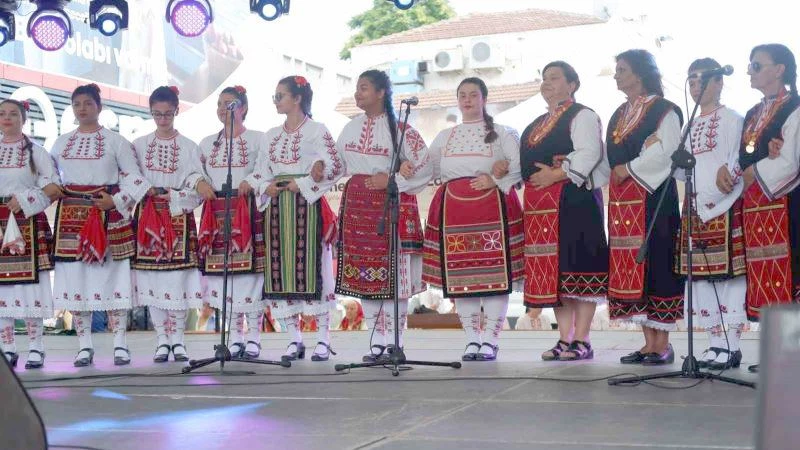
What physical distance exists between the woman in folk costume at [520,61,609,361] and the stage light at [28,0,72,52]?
12.4ft

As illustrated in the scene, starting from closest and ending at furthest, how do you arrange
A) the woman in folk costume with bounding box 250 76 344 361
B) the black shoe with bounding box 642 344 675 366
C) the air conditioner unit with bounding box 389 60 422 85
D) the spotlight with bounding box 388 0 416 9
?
the black shoe with bounding box 642 344 675 366 → the woman in folk costume with bounding box 250 76 344 361 → the spotlight with bounding box 388 0 416 9 → the air conditioner unit with bounding box 389 60 422 85

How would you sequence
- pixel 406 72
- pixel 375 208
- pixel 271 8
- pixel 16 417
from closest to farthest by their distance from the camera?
1. pixel 16 417
2. pixel 375 208
3. pixel 271 8
4. pixel 406 72

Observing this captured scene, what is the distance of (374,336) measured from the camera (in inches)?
226

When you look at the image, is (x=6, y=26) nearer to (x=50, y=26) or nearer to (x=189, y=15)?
(x=50, y=26)

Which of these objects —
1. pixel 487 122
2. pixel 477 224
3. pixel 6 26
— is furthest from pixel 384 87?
pixel 6 26

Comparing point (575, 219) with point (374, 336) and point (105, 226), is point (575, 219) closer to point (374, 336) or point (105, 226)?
point (374, 336)

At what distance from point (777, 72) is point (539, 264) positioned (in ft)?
4.55

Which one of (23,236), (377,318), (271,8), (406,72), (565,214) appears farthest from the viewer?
(406,72)

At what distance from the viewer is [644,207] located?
5.07 meters

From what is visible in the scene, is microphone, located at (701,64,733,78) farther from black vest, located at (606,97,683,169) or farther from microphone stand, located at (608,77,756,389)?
black vest, located at (606,97,683,169)

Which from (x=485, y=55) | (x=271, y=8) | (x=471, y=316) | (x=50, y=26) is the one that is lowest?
(x=471, y=316)

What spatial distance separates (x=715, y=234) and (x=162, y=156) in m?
2.86

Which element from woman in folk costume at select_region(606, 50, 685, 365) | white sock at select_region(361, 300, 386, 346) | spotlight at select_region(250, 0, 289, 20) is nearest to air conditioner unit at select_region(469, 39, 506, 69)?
spotlight at select_region(250, 0, 289, 20)

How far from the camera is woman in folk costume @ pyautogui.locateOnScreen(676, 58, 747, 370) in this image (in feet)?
16.1
